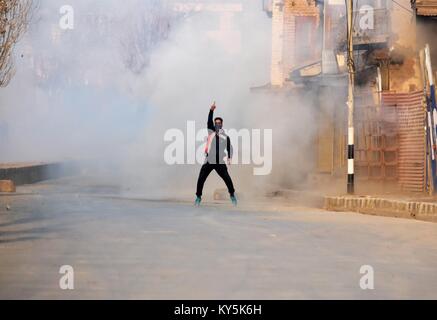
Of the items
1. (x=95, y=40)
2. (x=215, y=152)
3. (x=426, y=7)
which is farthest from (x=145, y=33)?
(x=215, y=152)

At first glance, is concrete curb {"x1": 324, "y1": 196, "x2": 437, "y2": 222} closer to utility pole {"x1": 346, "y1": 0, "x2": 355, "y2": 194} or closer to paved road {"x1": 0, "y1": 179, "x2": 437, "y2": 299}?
paved road {"x1": 0, "y1": 179, "x2": 437, "y2": 299}

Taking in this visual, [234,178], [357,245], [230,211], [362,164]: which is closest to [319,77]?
[234,178]

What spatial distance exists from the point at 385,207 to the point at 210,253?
8.58 meters

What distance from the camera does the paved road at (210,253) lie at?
8.82m

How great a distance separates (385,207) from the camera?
19547mm

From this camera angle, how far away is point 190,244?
40.9 feet

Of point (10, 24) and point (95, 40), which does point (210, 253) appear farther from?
point (95, 40)

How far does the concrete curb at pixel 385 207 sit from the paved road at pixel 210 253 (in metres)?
0.70

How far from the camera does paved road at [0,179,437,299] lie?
8820 mm

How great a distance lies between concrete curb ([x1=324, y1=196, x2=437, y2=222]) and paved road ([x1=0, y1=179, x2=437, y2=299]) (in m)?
0.70

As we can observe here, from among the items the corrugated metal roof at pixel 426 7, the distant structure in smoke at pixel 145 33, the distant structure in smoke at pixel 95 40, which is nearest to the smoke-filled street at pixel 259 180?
the corrugated metal roof at pixel 426 7

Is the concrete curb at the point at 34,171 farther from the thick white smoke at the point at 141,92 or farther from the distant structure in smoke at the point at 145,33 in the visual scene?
the distant structure in smoke at the point at 145,33
